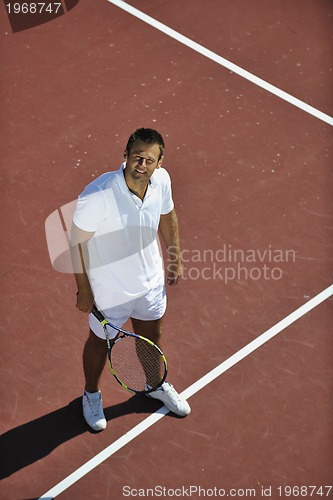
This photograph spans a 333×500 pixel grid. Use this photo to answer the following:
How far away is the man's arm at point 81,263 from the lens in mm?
6379

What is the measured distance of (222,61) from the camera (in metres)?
9.73

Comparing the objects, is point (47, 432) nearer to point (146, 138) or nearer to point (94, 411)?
point (94, 411)

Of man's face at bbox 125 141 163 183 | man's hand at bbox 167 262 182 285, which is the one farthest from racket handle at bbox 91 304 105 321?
man's face at bbox 125 141 163 183

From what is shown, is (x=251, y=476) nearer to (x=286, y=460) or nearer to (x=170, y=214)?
(x=286, y=460)

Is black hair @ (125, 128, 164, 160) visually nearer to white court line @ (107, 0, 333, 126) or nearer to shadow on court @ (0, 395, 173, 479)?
shadow on court @ (0, 395, 173, 479)

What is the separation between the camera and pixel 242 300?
26.8ft

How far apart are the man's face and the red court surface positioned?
200 cm

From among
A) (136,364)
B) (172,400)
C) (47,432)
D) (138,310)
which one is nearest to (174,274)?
(138,310)

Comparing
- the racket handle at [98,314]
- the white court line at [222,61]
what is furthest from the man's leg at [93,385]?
the white court line at [222,61]

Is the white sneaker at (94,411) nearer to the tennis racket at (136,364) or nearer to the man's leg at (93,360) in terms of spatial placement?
the man's leg at (93,360)

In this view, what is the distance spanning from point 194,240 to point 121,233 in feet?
6.75

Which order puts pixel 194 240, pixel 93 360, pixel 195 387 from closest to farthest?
pixel 93 360, pixel 195 387, pixel 194 240

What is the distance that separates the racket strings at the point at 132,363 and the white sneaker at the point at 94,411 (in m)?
0.26

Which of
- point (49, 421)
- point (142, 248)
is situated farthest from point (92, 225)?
point (49, 421)
